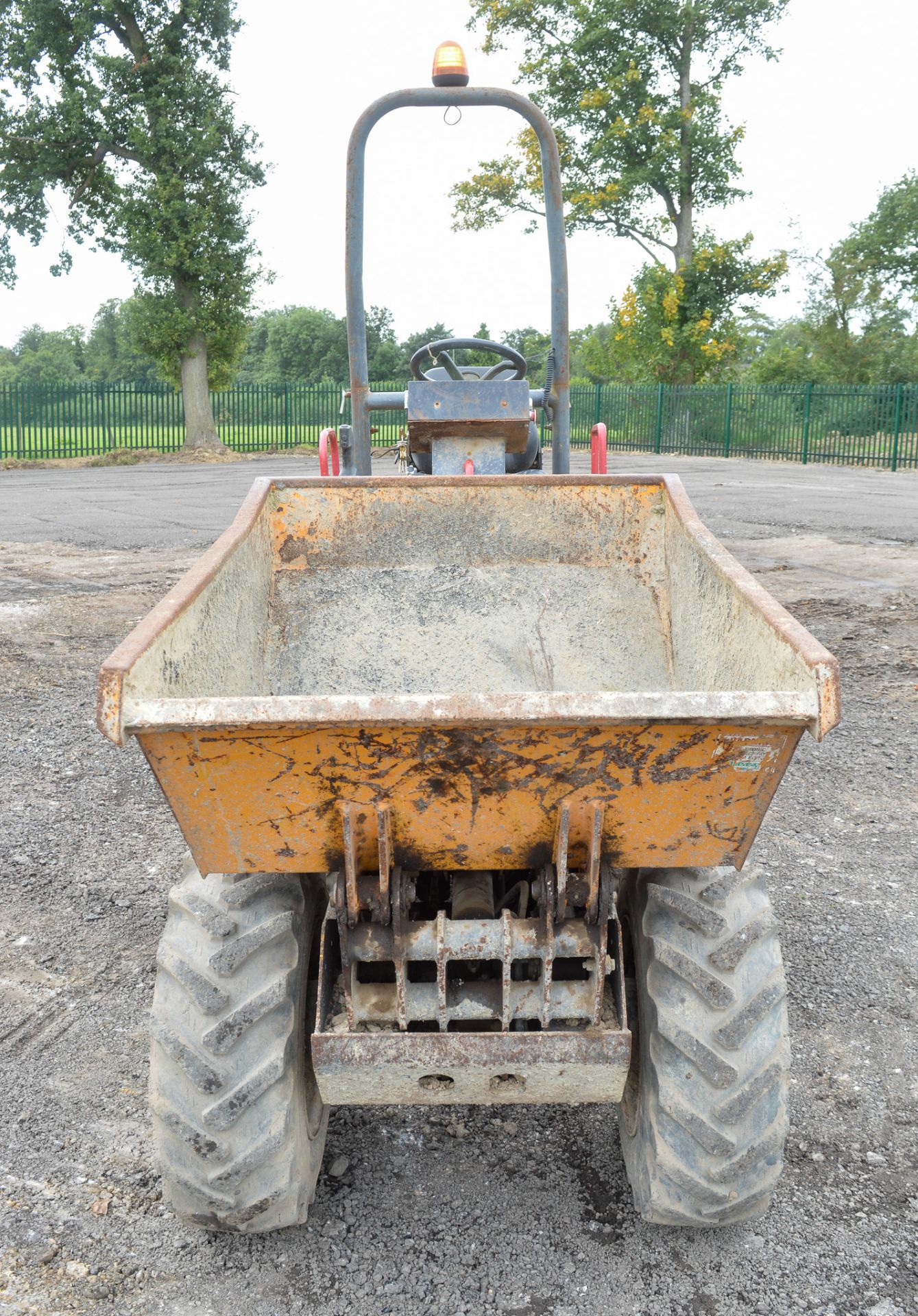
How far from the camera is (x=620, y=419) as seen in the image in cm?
2892

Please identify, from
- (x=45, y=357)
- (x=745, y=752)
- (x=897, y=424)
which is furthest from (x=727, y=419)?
(x=45, y=357)

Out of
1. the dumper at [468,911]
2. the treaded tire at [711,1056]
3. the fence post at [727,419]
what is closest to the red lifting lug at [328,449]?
the dumper at [468,911]

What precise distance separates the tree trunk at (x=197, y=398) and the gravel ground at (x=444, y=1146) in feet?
74.1

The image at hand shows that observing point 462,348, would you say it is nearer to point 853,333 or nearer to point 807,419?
point 807,419

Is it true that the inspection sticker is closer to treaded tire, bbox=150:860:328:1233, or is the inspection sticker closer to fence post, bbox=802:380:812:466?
treaded tire, bbox=150:860:328:1233

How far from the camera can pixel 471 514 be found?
3961 mm

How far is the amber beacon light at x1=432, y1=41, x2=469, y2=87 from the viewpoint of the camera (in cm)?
437

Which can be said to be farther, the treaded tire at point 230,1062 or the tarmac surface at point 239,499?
the tarmac surface at point 239,499

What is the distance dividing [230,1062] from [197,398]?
86.2 feet

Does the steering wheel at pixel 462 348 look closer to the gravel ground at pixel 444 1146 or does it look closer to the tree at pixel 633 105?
the gravel ground at pixel 444 1146

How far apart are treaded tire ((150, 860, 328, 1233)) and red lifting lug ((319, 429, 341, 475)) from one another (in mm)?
3387

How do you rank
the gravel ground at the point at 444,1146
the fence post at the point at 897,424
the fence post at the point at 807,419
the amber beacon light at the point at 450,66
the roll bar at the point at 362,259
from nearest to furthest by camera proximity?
the gravel ground at the point at 444,1146, the amber beacon light at the point at 450,66, the roll bar at the point at 362,259, the fence post at the point at 897,424, the fence post at the point at 807,419

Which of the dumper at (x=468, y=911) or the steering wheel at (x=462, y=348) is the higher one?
the steering wheel at (x=462, y=348)

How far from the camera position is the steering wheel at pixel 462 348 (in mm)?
5016
